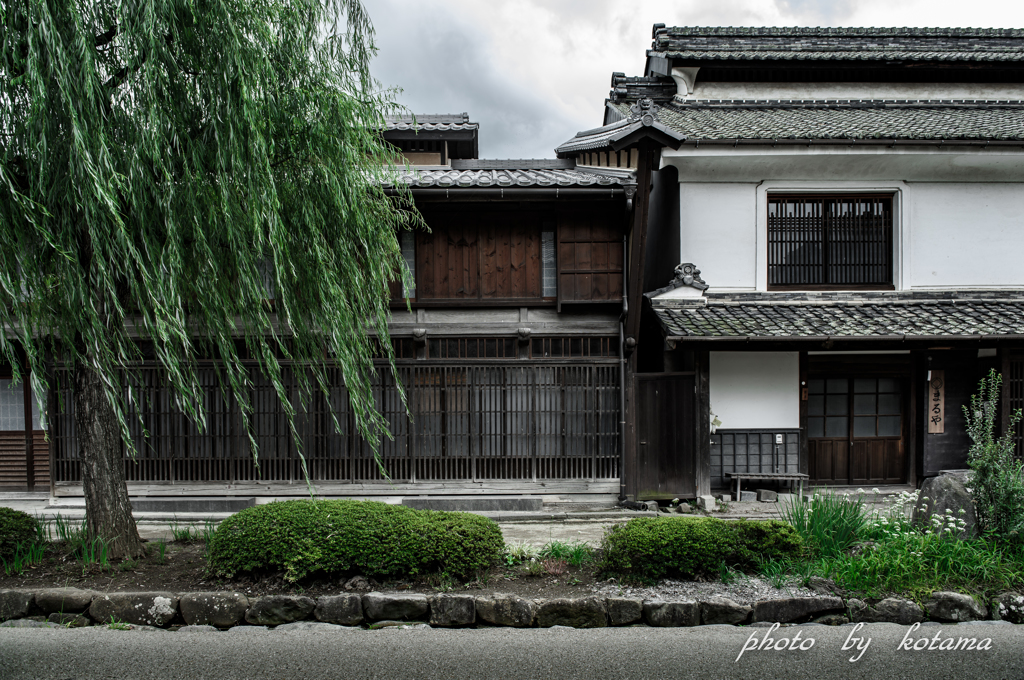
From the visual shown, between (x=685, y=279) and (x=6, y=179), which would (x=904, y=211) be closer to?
(x=685, y=279)

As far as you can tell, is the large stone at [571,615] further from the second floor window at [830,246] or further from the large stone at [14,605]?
the second floor window at [830,246]

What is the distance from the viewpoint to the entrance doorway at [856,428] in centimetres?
999

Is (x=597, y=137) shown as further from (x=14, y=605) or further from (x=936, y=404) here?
(x=14, y=605)

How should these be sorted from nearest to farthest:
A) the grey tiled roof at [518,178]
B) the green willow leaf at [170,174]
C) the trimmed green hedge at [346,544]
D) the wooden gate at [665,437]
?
the green willow leaf at [170,174]
the trimmed green hedge at [346,544]
the grey tiled roof at [518,178]
the wooden gate at [665,437]

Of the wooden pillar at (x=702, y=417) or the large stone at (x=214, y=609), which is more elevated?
the wooden pillar at (x=702, y=417)

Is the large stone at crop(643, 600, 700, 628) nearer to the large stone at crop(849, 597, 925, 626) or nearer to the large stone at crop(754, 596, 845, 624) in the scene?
the large stone at crop(754, 596, 845, 624)

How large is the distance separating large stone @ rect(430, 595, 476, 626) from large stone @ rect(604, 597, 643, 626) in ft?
4.03

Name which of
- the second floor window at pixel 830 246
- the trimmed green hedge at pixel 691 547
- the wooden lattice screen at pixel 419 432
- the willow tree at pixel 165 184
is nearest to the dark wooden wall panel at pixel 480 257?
the wooden lattice screen at pixel 419 432

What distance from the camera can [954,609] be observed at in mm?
4836

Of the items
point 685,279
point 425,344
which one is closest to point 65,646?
point 425,344

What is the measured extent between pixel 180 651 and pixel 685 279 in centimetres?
843

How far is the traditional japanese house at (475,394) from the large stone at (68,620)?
4.09m

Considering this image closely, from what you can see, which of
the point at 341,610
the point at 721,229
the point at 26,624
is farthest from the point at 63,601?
the point at 721,229

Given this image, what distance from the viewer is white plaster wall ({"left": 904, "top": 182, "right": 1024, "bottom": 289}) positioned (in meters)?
9.87
